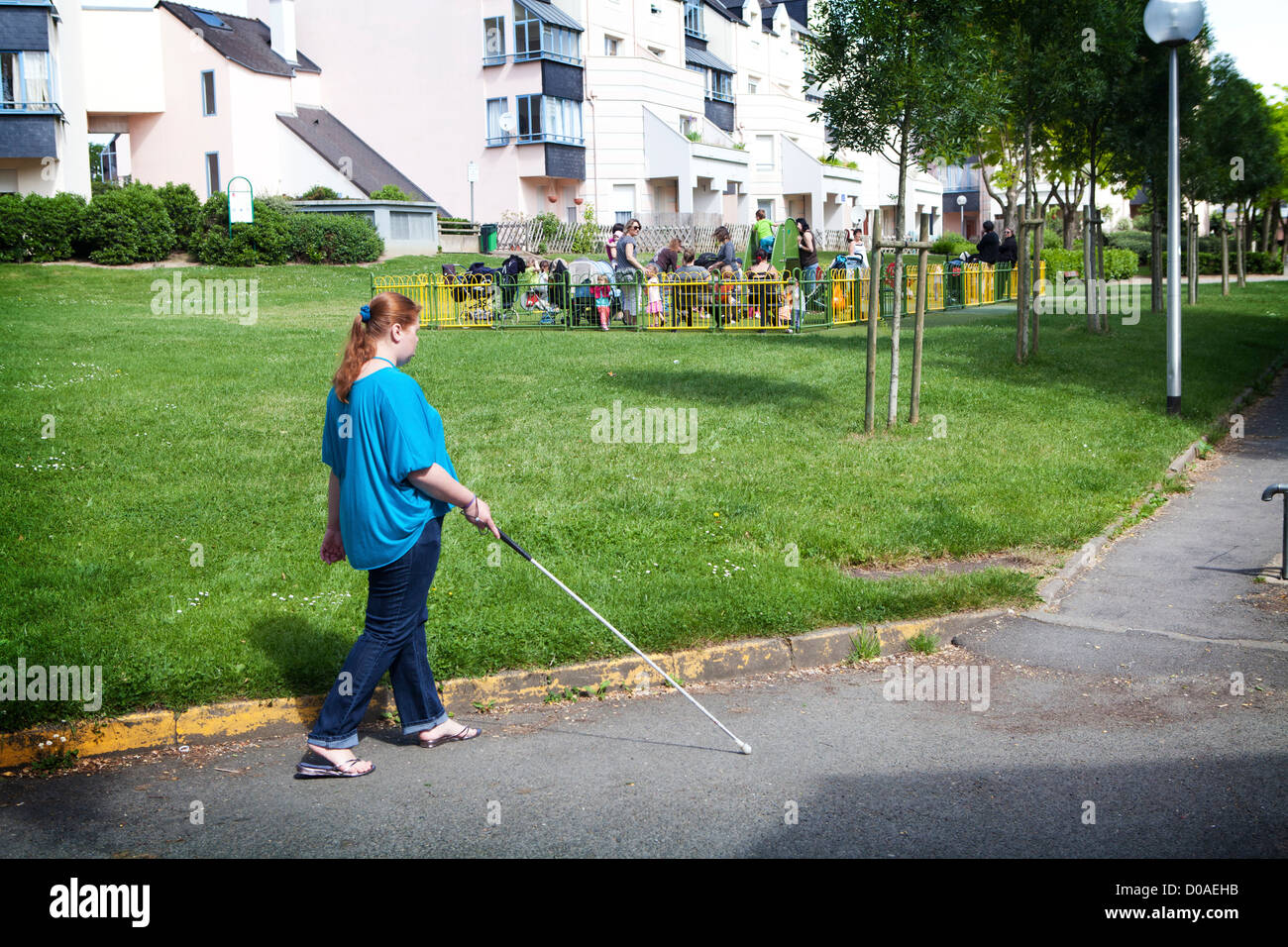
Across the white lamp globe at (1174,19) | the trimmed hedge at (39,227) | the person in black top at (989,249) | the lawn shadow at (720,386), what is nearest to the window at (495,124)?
the trimmed hedge at (39,227)

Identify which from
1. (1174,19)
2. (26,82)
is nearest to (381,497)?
(1174,19)

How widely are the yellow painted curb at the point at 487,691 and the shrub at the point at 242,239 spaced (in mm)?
28677

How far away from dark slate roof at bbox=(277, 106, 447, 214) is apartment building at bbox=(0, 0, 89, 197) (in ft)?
28.5

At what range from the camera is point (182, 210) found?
3238cm

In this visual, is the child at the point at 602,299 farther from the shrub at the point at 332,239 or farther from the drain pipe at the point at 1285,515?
the shrub at the point at 332,239

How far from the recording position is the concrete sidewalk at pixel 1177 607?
20.4 ft

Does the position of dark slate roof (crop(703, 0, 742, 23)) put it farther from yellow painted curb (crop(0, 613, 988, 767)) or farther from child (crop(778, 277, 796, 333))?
yellow painted curb (crop(0, 613, 988, 767))

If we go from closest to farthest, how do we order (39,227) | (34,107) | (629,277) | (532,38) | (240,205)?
(629,277) < (39,227) < (240,205) < (34,107) < (532,38)

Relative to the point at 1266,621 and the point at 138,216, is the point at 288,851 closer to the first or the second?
the point at 1266,621

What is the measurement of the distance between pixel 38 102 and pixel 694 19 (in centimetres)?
3466

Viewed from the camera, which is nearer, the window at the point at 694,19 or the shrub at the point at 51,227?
the shrub at the point at 51,227

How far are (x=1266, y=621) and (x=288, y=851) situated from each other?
18.4ft

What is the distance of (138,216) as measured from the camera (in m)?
31.2

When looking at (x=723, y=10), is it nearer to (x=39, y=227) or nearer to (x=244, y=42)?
(x=244, y=42)
